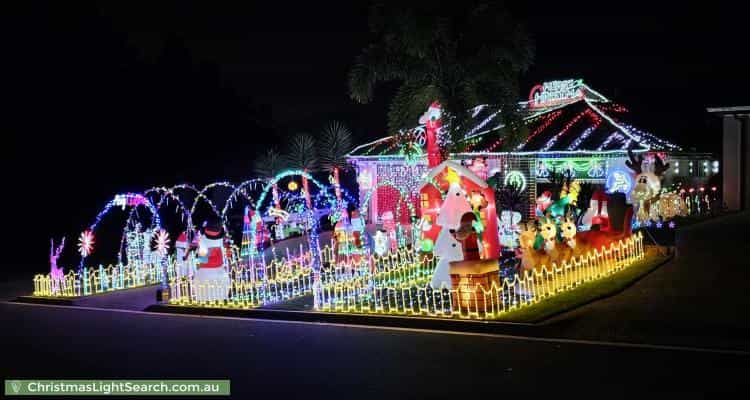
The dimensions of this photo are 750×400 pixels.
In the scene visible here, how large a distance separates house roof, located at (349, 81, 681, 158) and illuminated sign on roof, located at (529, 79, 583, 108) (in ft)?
0.14

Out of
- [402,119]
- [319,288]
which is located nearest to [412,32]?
[402,119]

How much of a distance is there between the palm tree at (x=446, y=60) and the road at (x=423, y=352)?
5.48 metres

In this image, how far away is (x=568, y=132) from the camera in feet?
82.8

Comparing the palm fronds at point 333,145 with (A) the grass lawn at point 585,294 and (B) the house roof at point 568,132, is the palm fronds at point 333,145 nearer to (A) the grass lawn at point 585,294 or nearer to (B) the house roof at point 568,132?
(B) the house roof at point 568,132

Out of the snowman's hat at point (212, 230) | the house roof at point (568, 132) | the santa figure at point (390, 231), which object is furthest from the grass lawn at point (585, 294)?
Result: the house roof at point (568, 132)

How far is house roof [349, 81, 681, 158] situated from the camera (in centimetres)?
2370

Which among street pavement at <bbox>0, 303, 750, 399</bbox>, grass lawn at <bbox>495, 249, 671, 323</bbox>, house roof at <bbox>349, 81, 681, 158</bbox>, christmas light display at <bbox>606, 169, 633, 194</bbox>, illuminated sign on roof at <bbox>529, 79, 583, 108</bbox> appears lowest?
street pavement at <bbox>0, 303, 750, 399</bbox>

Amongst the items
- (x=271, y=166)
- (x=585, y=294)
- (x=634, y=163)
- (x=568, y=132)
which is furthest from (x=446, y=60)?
(x=271, y=166)

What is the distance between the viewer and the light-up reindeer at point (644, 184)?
21.3 m

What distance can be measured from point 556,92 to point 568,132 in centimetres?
350

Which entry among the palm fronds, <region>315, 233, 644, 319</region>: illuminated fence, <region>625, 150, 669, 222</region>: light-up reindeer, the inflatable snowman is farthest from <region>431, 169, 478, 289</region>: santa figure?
<region>625, 150, 669, 222</region>: light-up reindeer

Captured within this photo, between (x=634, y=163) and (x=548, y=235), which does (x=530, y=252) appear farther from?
(x=634, y=163)

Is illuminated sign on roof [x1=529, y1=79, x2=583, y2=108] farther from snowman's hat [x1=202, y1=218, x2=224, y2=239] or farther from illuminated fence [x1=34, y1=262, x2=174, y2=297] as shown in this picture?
snowman's hat [x1=202, y1=218, x2=224, y2=239]

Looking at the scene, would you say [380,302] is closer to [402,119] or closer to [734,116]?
[402,119]
